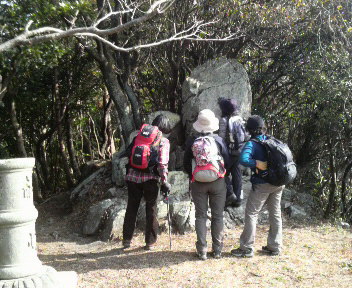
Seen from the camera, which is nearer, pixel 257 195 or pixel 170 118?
pixel 257 195

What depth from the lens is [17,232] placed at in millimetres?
4309

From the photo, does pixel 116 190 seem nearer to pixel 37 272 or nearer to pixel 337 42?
pixel 37 272

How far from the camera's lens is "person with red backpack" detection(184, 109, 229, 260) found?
211 inches

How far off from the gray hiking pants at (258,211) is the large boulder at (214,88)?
350 cm

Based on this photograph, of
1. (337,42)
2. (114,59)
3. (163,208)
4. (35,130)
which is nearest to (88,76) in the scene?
(114,59)

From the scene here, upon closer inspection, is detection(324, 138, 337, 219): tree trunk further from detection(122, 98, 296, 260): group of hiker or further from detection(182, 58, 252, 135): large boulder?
detection(122, 98, 296, 260): group of hiker

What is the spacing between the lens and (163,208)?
7.39 m

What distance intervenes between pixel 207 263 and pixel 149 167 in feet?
5.02

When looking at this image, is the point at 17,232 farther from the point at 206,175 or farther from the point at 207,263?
the point at 207,263

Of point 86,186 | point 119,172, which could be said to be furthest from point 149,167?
point 86,186

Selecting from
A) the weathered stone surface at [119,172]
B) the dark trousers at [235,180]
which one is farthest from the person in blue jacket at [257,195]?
the weathered stone surface at [119,172]

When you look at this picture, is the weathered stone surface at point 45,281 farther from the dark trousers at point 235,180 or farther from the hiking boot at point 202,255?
the dark trousers at point 235,180

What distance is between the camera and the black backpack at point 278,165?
5.20m

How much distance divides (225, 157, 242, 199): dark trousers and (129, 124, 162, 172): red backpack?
72.2 inches
